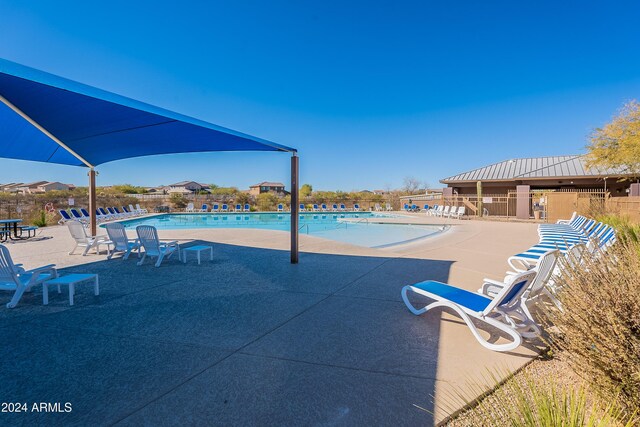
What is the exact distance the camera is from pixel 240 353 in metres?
3.01

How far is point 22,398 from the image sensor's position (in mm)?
2303

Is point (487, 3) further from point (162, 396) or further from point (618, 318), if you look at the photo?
point (162, 396)

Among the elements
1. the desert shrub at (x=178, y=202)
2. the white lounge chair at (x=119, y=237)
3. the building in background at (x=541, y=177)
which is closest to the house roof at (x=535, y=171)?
the building in background at (x=541, y=177)

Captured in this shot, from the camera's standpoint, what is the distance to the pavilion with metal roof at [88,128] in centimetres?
374

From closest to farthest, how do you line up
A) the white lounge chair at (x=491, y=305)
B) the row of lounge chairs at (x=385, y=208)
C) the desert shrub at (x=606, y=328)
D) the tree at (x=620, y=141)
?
the desert shrub at (x=606, y=328)
the white lounge chair at (x=491, y=305)
the tree at (x=620, y=141)
the row of lounge chairs at (x=385, y=208)

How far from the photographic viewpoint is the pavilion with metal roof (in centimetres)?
374

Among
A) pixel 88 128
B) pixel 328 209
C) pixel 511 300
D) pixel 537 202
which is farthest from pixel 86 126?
pixel 328 209

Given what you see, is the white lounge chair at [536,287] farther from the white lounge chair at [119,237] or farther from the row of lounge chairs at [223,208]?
the row of lounge chairs at [223,208]

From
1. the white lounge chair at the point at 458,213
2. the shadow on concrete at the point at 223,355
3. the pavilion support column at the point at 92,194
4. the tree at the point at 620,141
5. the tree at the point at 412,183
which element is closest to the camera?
the shadow on concrete at the point at 223,355

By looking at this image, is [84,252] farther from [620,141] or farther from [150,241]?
[620,141]

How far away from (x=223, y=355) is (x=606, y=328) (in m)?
2.84

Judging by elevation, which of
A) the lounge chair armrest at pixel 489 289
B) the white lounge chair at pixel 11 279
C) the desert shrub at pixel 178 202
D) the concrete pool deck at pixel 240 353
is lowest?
the concrete pool deck at pixel 240 353

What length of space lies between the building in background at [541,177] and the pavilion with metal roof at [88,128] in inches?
848

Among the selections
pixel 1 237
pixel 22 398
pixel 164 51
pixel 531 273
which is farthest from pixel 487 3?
pixel 1 237
